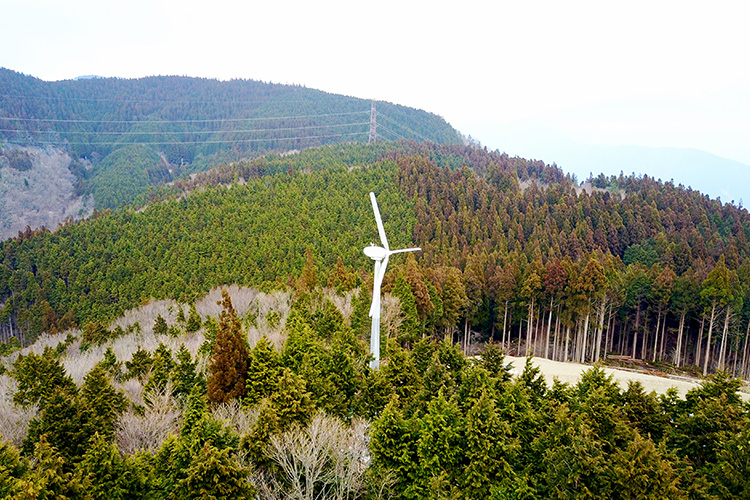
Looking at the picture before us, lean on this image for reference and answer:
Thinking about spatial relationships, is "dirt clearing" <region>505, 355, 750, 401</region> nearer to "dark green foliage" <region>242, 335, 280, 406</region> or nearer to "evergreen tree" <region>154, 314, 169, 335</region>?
"dark green foliage" <region>242, 335, 280, 406</region>

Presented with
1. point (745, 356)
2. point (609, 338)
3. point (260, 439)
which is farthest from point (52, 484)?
point (745, 356)

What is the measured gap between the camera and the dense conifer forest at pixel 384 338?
21.6m

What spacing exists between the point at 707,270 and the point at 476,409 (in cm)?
6132

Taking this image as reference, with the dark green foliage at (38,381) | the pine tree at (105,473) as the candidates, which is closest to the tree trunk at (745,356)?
the pine tree at (105,473)

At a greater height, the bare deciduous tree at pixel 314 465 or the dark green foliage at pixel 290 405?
the dark green foliage at pixel 290 405

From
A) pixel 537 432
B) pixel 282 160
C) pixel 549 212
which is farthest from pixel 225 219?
pixel 537 432

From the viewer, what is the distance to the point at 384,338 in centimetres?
4381

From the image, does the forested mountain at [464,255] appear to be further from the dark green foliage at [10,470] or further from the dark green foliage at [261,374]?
the dark green foliage at [10,470]

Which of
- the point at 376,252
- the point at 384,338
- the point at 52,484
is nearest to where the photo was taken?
the point at 52,484

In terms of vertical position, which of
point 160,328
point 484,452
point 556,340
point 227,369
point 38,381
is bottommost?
point 556,340

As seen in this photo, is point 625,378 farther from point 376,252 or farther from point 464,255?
point 464,255

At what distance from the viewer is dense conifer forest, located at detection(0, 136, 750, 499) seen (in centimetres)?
2162

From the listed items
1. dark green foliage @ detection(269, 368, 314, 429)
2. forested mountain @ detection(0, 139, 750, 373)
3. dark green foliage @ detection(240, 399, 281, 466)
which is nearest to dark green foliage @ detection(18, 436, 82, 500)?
dark green foliage @ detection(240, 399, 281, 466)

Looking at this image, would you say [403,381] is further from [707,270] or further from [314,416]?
[707,270]
